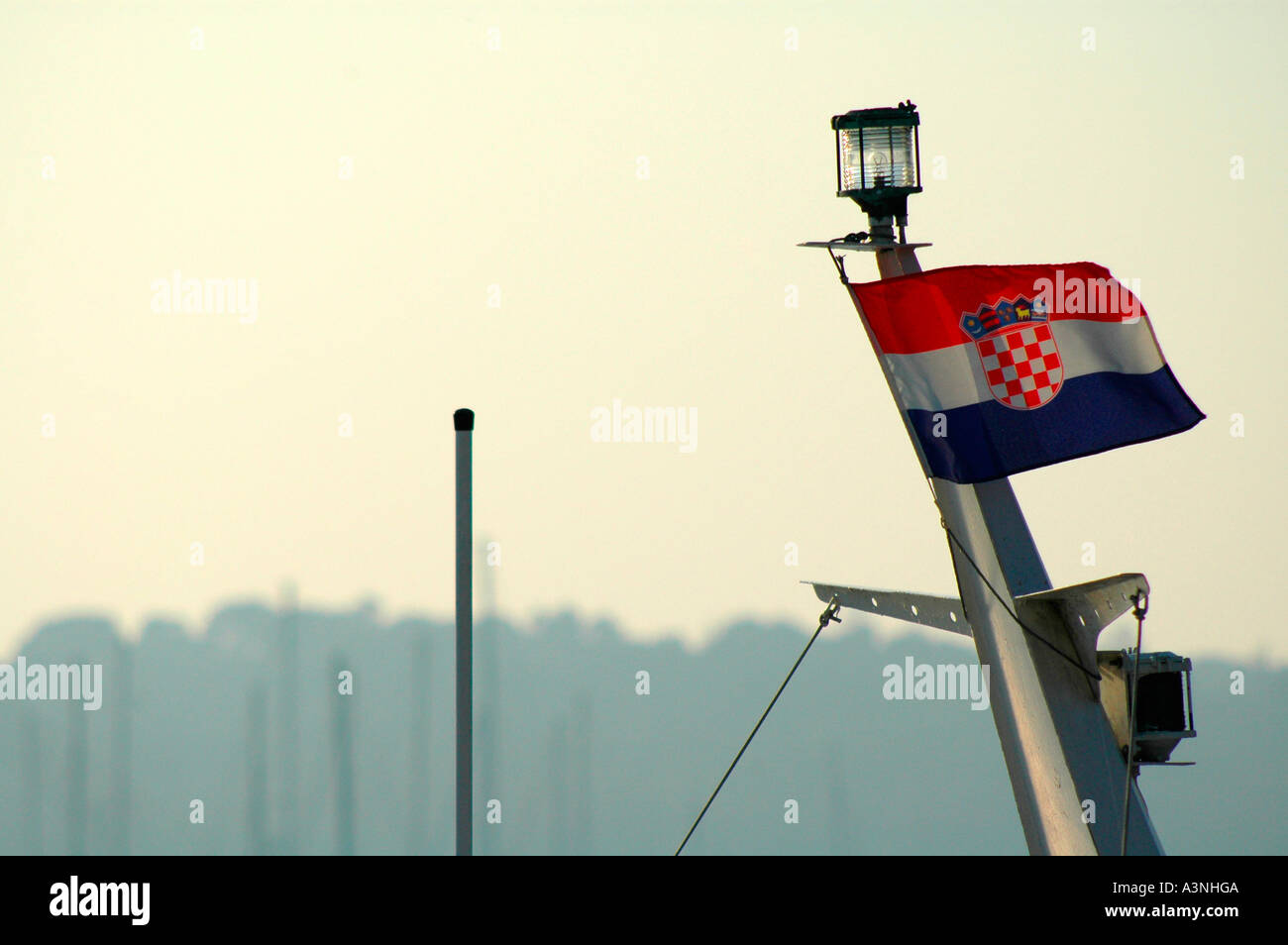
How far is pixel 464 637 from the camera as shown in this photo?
14.8 metres

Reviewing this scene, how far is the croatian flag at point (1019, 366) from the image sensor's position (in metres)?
17.6

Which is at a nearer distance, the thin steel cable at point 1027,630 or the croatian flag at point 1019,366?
the thin steel cable at point 1027,630

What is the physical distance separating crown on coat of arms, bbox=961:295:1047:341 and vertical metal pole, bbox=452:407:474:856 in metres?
4.99

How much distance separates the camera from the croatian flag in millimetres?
17625

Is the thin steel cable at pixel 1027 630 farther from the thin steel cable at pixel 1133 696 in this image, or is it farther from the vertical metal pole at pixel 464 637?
the vertical metal pole at pixel 464 637

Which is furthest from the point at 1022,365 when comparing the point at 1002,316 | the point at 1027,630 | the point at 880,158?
the point at 1027,630

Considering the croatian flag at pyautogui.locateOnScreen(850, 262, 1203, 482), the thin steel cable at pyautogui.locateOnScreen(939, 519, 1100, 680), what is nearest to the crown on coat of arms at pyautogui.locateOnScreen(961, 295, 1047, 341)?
the croatian flag at pyautogui.locateOnScreen(850, 262, 1203, 482)

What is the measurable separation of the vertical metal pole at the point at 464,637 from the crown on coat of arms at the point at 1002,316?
499 centimetres

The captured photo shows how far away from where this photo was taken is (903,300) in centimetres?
1783

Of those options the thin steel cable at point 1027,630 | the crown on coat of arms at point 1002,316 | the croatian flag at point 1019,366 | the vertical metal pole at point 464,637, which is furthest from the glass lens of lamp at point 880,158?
the vertical metal pole at point 464,637
